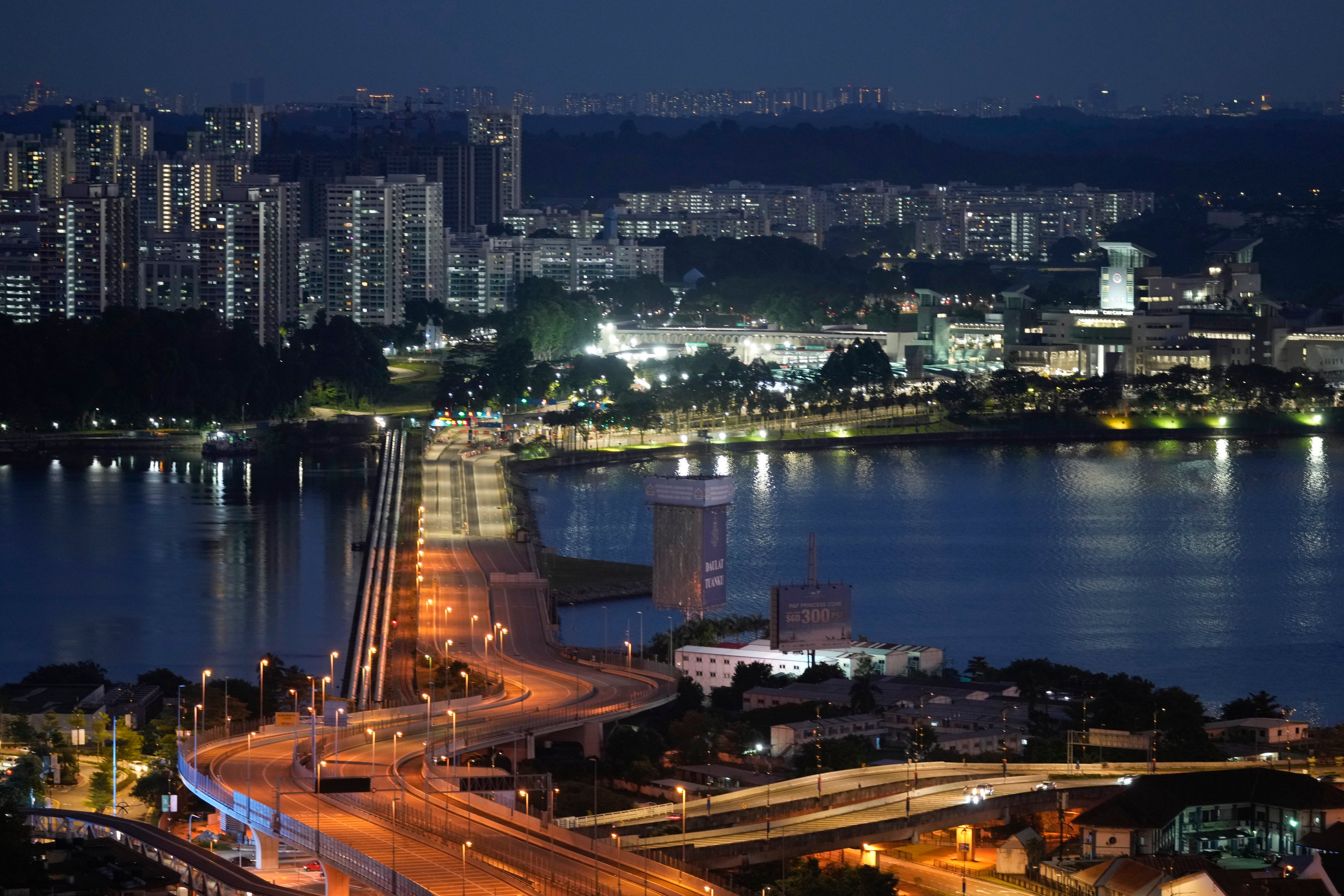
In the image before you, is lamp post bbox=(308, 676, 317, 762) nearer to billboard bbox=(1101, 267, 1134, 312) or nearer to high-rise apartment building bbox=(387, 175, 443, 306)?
billboard bbox=(1101, 267, 1134, 312)

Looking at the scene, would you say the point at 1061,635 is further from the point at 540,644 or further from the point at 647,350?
the point at 647,350

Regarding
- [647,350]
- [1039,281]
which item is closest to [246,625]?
[647,350]

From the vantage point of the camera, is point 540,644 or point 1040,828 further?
point 540,644

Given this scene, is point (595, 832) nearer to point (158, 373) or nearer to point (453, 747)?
point (453, 747)

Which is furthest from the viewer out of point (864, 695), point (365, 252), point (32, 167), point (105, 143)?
point (105, 143)

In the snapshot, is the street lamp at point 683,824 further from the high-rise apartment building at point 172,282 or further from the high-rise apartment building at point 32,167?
the high-rise apartment building at point 32,167

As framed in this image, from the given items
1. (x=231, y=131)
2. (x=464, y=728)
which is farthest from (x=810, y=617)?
(x=231, y=131)

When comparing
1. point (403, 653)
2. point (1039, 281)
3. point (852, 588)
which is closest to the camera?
point (403, 653)
